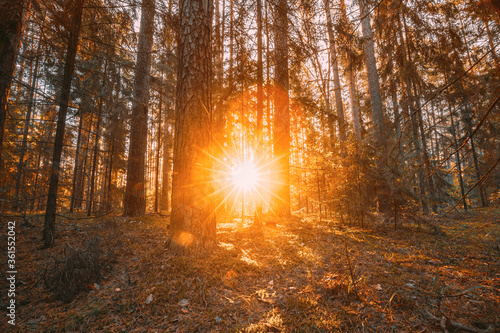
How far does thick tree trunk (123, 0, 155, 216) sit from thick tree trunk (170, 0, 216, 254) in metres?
5.06

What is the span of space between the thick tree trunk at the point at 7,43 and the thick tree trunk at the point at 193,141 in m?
2.78

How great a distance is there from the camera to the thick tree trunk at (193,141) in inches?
132

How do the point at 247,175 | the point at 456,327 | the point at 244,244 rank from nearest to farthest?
the point at 456,327 → the point at 244,244 → the point at 247,175

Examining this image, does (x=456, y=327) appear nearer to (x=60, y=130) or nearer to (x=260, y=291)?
(x=260, y=291)

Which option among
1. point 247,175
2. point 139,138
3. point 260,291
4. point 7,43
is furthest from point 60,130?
point 247,175

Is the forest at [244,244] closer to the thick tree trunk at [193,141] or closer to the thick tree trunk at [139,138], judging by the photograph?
the thick tree trunk at [193,141]

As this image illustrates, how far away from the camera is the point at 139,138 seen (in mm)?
8297

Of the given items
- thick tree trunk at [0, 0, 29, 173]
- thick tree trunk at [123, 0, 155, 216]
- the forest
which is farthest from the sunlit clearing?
thick tree trunk at [0, 0, 29, 173]

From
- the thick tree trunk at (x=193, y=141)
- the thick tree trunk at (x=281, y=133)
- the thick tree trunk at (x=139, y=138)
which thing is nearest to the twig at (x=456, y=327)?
the thick tree trunk at (x=193, y=141)

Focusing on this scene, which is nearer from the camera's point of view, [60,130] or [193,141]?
[193,141]

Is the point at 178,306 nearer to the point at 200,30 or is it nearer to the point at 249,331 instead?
the point at 249,331

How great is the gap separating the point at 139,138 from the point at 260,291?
7.82 m

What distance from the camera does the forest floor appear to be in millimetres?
2135

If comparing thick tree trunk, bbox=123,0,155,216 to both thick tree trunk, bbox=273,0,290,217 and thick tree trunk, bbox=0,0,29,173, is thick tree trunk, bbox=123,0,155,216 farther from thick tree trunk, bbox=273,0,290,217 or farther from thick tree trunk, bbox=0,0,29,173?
thick tree trunk, bbox=273,0,290,217
